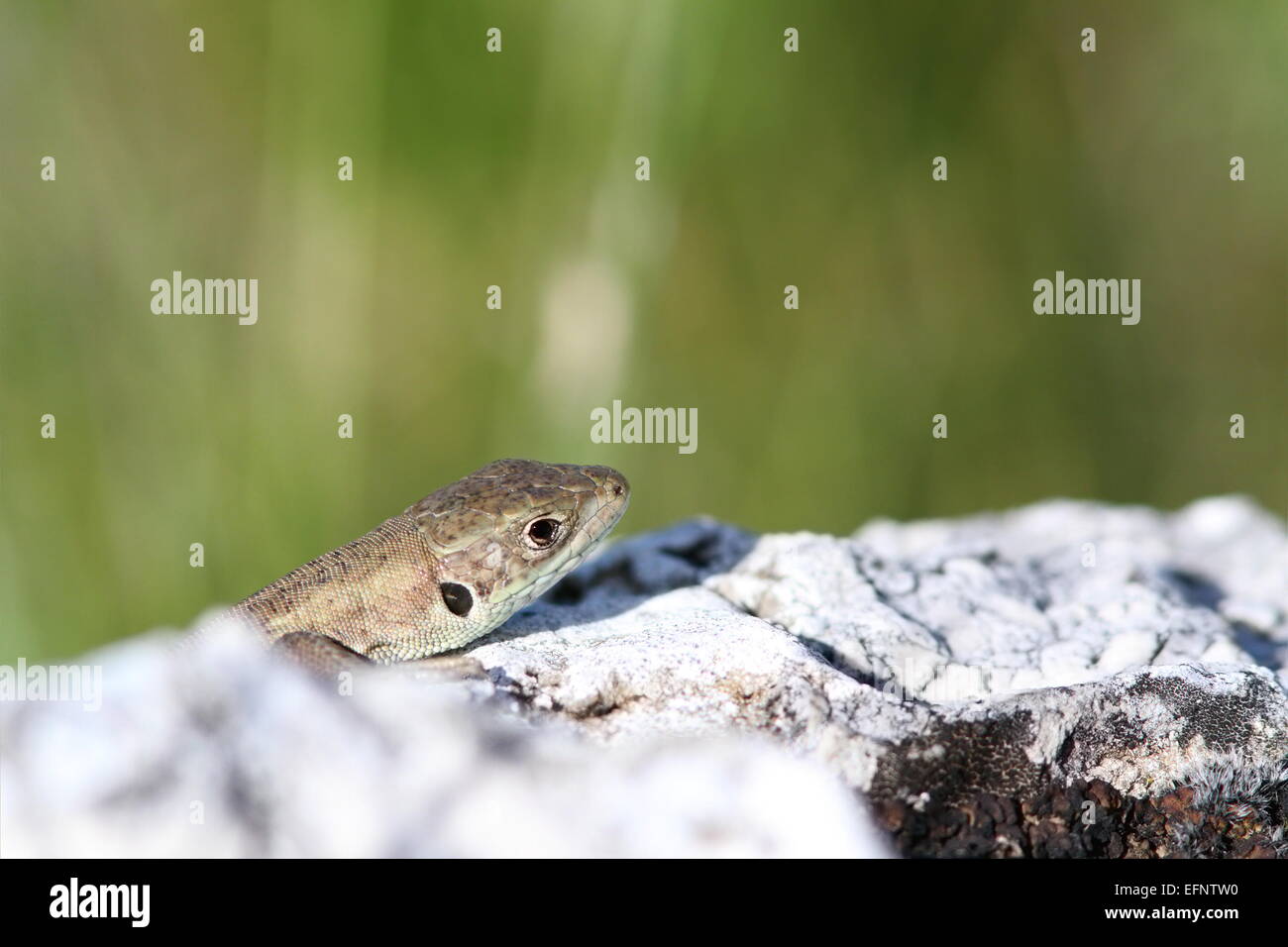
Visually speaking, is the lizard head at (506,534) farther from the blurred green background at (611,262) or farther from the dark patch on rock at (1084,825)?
the blurred green background at (611,262)

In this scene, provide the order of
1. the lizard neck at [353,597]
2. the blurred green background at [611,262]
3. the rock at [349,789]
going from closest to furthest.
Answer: the rock at [349,789] < the lizard neck at [353,597] < the blurred green background at [611,262]

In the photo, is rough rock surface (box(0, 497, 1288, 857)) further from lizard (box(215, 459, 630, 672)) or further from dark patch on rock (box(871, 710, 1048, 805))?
lizard (box(215, 459, 630, 672))

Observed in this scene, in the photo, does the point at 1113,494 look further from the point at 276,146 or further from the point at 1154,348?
the point at 276,146

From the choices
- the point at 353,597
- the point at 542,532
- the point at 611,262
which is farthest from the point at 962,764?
the point at 611,262

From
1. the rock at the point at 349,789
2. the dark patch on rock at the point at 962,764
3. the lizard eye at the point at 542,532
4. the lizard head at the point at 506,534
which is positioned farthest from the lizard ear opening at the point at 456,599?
the dark patch on rock at the point at 962,764

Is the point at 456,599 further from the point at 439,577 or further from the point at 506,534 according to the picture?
the point at 506,534

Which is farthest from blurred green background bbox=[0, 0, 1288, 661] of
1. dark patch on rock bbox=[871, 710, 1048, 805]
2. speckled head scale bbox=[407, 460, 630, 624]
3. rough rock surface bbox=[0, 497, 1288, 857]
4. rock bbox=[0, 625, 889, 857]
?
rock bbox=[0, 625, 889, 857]
